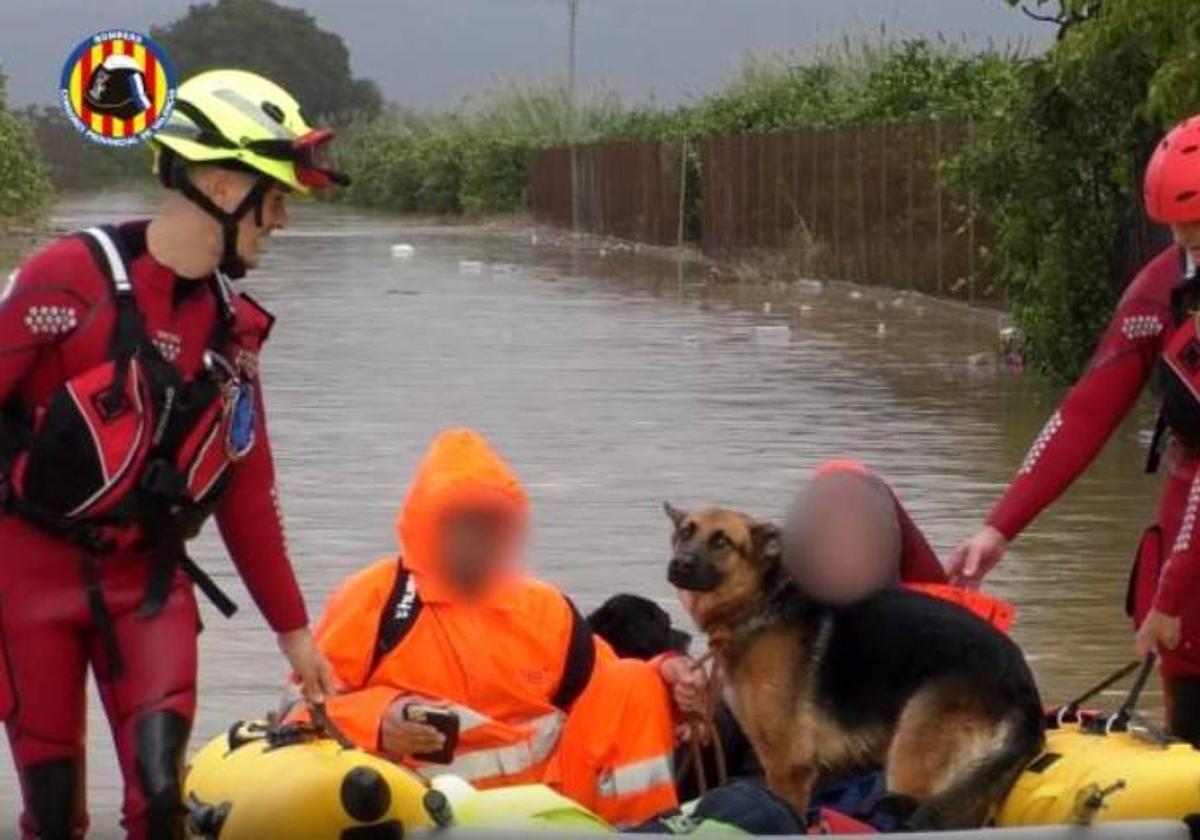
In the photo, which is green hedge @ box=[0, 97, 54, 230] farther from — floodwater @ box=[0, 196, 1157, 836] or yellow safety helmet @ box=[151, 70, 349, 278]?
yellow safety helmet @ box=[151, 70, 349, 278]

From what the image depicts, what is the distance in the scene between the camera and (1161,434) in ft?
22.7

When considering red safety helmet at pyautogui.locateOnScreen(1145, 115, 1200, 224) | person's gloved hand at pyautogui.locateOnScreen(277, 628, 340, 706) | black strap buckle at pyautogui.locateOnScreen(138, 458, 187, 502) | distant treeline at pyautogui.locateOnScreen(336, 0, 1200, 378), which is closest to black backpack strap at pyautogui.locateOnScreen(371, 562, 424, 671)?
person's gloved hand at pyautogui.locateOnScreen(277, 628, 340, 706)

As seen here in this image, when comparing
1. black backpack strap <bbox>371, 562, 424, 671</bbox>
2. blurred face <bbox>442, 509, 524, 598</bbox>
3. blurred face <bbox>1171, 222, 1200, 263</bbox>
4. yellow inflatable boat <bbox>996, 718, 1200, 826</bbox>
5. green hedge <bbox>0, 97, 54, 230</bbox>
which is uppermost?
blurred face <bbox>1171, 222, 1200, 263</bbox>

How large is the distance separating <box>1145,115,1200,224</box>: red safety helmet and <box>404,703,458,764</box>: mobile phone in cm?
183

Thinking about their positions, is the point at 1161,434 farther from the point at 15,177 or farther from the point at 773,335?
the point at 15,177

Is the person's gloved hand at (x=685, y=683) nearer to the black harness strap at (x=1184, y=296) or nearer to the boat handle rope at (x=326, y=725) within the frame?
the boat handle rope at (x=326, y=725)

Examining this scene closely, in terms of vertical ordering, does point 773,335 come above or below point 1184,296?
below

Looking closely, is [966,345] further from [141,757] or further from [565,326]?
[141,757]

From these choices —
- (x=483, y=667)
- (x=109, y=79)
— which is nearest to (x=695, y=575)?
(x=483, y=667)

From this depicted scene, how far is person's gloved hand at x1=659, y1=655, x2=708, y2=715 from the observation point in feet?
23.9

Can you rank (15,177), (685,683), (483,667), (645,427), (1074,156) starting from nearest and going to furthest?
1. (483,667)
2. (685,683)
3. (645,427)
4. (1074,156)
5. (15,177)

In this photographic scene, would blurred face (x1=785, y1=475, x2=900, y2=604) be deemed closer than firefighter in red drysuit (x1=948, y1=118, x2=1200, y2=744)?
No

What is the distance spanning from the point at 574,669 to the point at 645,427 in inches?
425

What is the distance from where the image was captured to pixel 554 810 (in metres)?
6.40
